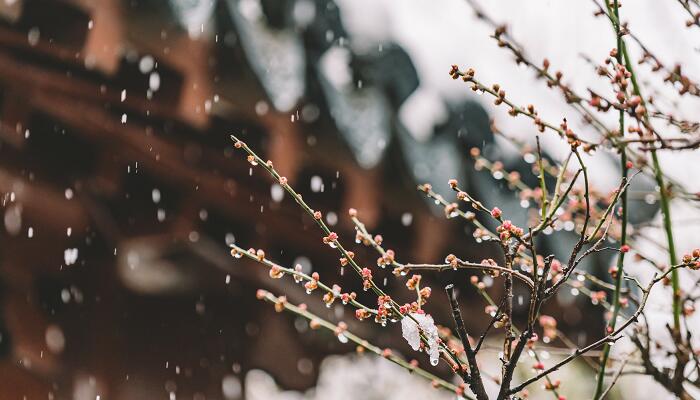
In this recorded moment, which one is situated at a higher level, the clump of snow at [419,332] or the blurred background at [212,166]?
the clump of snow at [419,332]

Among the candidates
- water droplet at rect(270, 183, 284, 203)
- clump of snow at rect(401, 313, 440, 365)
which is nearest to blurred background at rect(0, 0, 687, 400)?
water droplet at rect(270, 183, 284, 203)

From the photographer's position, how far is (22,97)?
242 centimetres

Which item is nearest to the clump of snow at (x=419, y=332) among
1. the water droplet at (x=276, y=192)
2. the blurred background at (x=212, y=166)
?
the blurred background at (x=212, y=166)

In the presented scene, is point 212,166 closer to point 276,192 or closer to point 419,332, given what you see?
point 276,192

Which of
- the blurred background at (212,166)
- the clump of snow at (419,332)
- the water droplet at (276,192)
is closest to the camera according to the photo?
the clump of snow at (419,332)

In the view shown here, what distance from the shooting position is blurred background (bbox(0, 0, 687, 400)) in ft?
7.02

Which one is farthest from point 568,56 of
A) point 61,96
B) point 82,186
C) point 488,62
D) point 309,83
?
point 82,186

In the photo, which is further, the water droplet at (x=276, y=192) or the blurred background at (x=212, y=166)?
the water droplet at (x=276, y=192)

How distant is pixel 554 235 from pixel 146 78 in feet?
6.21

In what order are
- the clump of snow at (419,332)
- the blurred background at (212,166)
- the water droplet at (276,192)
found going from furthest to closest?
the water droplet at (276,192), the blurred background at (212,166), the clump of snow at (419,332)

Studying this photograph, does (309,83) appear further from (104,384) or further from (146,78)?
(104,384)

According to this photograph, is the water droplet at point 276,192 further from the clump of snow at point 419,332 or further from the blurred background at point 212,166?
the clump of snow at point 419,332

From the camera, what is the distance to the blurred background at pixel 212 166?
2139 millimetres

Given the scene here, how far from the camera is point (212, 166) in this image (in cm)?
264
